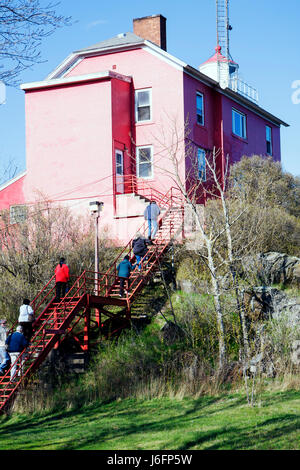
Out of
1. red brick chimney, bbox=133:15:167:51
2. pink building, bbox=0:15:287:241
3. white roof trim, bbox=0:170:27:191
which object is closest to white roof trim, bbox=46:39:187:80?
pink building, bbox=0:15:287:241

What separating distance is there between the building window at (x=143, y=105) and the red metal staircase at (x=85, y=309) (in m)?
5.72

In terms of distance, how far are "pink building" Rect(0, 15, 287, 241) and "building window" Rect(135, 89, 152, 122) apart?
0.16ft

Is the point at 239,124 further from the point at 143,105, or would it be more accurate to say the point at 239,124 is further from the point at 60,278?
the point at 60,278

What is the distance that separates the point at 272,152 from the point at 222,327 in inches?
948

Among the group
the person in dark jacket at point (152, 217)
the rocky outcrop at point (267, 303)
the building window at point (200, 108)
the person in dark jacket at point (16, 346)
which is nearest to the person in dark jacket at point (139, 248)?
the person in dark jacket at point (152, 217)

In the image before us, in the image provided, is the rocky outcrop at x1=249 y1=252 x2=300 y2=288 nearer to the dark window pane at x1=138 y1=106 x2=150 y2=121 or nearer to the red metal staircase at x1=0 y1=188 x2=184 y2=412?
the red metal staircase at x1=0 y1=188 x2=184 y2=412

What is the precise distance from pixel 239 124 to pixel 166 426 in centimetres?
2568

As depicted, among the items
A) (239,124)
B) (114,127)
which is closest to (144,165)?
(114,127)

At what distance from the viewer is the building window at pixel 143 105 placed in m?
34.5

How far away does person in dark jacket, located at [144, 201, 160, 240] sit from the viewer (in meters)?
27.4

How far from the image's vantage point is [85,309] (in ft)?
74.8

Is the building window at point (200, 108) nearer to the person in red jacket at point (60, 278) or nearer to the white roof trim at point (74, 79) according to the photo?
the white roof trim at point (74, 79)

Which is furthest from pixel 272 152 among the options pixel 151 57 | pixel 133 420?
pixel 133 420
